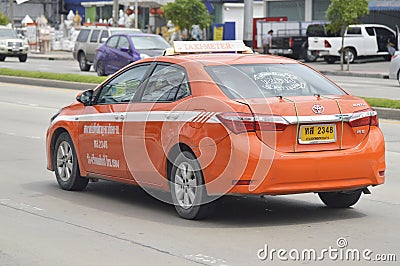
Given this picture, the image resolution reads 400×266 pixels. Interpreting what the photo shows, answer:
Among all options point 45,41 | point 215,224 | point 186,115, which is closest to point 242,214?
point 215,224

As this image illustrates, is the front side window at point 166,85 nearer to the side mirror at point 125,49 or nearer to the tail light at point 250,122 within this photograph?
the tail light at point 250,122

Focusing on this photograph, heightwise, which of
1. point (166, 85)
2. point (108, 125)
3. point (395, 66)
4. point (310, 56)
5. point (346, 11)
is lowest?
point (310, 56)

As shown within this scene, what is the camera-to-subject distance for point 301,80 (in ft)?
28.9

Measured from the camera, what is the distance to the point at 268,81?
8.62 metres

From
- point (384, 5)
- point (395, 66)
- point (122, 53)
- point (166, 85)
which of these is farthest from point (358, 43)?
point (166, 85)

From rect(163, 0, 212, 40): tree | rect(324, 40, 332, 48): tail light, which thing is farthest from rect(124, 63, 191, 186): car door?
rect(163, 0, 212, 40): tree

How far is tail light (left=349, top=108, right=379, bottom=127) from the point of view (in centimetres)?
841

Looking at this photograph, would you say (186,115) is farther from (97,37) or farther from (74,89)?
(97,37)

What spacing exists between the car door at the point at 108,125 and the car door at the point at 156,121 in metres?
0.16

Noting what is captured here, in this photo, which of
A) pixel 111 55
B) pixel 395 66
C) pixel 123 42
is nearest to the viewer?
pixel 395 66

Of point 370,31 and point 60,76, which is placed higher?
point 370,31

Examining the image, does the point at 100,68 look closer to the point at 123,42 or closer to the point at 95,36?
the point at 123,42

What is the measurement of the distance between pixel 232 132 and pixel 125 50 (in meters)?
23.8

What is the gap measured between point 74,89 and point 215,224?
19.7 metres
